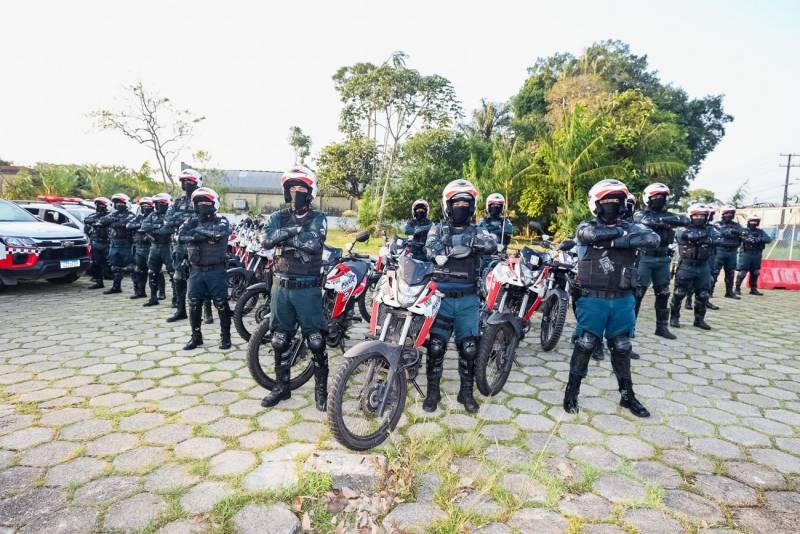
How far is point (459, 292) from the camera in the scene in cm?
388

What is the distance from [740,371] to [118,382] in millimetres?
6950

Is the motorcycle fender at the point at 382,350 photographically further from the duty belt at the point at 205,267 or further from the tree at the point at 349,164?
the tree at the point at 349,164

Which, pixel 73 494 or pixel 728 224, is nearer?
pixel 73 494

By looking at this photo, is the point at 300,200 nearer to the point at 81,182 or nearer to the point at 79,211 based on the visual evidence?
the point at 79,211

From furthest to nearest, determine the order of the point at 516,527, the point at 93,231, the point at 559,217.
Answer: the point at 559,217
the point at 93,231
the point at 516,527

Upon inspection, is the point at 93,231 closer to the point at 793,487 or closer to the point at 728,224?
the point at 793,487

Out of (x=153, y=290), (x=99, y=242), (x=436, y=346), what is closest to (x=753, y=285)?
(x=436, y=346)

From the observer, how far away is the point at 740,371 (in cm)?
525

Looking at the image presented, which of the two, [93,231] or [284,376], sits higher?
[93,231]

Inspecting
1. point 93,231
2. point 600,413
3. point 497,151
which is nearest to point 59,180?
point 93,231

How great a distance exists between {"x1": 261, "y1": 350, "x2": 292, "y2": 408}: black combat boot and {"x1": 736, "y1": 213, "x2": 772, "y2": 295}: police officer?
11.6m

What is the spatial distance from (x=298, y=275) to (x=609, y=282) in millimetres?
2714

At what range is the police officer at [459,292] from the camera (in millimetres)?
Result: 3861

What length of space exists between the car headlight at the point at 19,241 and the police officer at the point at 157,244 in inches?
83.7
